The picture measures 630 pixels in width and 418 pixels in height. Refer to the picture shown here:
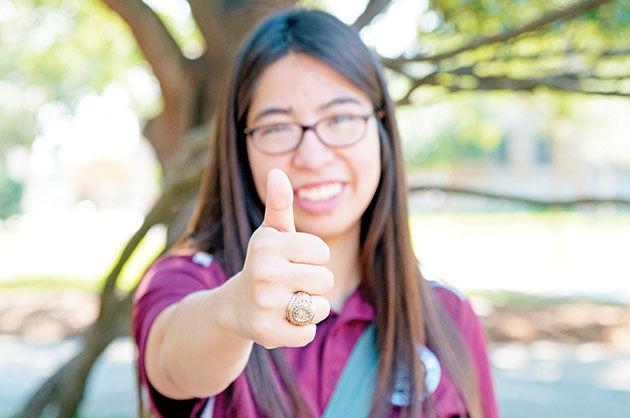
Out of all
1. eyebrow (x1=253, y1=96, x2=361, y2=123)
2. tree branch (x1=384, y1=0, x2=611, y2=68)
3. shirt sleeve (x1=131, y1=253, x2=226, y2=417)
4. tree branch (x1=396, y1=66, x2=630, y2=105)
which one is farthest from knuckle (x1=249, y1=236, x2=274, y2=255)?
tree branch (x1=396, y1=66, x2=630, y2=105)

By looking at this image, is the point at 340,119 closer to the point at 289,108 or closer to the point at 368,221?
the point at 289,108

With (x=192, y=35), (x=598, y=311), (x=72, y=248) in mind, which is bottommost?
(x=72, y=248)

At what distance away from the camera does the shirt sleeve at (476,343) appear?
6.79 feet

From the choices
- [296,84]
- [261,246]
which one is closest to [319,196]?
[296,84]

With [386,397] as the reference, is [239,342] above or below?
above

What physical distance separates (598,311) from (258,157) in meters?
10.4

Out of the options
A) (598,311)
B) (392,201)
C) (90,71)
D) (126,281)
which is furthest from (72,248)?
(392,201)

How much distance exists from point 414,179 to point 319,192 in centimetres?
1260

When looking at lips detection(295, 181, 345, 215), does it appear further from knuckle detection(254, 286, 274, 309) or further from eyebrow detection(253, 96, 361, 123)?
knuckle detection(254, 286, 274, 309)

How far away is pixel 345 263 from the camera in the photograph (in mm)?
2166

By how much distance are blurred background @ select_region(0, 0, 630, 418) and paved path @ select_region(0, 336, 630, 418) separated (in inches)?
1.2

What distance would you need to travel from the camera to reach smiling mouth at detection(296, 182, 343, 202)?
1918 mm

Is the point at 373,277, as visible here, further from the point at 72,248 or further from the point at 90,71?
the point at 72,248

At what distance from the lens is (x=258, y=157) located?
1956 mm
